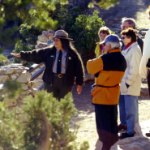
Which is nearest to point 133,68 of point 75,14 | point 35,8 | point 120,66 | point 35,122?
point 120,66

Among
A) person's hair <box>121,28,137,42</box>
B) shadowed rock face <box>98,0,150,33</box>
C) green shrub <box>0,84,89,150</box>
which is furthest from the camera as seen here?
shadowed rock face <box>98,0,150,33</box>

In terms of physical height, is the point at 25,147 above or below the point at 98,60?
below

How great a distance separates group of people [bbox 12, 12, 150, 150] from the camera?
247 inches

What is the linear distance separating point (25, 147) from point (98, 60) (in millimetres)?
1794

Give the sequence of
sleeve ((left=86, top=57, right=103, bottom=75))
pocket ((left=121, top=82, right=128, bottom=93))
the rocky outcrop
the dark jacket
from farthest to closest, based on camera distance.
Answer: the rocky outcrop, the dark jacket, pocket ((left=121, top=82, right=128, bottom=93)), sleeve ((left=86, top=57, right=103, bottom=75))

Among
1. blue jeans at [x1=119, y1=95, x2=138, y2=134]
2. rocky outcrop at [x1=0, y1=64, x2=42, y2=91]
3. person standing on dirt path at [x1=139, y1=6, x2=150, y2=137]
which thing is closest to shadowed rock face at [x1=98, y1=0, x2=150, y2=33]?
rocky outcrop at [x1=0, y1=64, x2=42, y2=91]

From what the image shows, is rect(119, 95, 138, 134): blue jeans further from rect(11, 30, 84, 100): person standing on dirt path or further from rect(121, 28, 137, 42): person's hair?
rect(121, 28, 137, 42): person's hair

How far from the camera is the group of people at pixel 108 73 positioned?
20.6 ft

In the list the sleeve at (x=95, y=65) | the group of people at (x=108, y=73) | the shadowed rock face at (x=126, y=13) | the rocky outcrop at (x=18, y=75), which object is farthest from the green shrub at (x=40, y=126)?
the shadowed rock face at (x=126, y=13)

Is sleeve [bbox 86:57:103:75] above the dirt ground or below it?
above

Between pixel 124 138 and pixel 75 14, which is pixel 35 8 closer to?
pixel 124 138

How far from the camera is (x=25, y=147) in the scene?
188 inches

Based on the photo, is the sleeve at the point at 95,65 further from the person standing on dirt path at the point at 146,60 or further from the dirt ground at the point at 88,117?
the dirt ground at the point at 88,117

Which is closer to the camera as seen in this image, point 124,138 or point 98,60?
point 98,60
